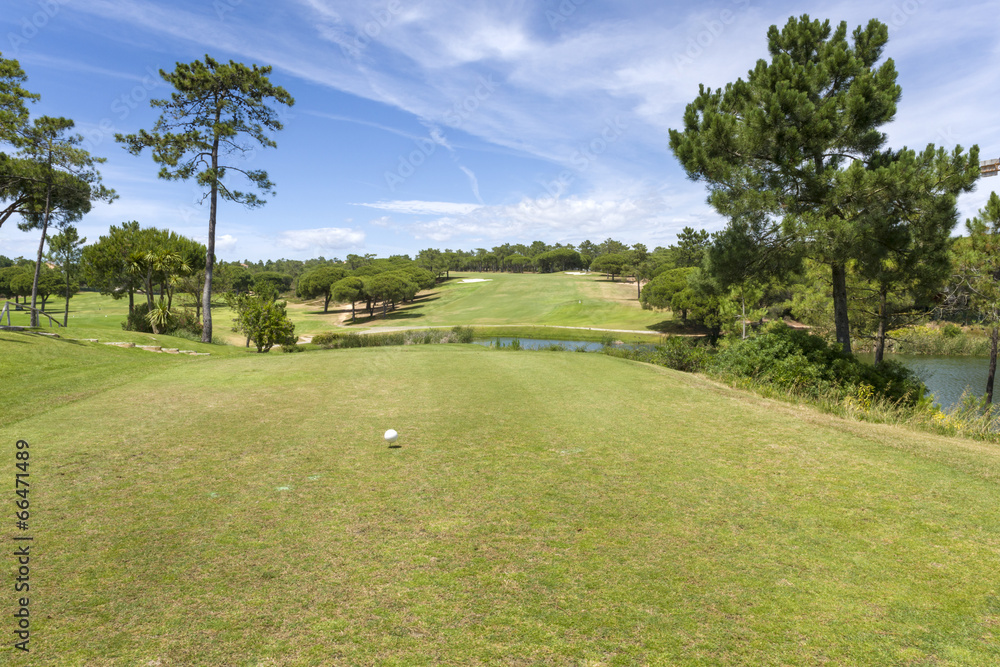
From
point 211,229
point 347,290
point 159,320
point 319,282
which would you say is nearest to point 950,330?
point 211,229

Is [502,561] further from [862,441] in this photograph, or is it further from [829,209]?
[829,209]

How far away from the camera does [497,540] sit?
17.4 feet

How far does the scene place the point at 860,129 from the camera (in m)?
16.5

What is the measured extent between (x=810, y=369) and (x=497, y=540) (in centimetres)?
1458

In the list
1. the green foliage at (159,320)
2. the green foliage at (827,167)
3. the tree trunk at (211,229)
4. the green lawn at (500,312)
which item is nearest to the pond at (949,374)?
the green foliage at (827,167)

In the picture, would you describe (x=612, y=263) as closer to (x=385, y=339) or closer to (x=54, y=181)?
(x=385, y=339)

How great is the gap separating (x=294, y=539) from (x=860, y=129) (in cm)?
2003

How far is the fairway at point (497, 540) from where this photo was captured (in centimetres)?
374

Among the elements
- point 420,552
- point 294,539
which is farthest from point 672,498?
point 294,539

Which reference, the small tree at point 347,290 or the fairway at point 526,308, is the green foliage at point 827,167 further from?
the small tree at point 347,290

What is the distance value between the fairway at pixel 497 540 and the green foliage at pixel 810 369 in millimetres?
5426

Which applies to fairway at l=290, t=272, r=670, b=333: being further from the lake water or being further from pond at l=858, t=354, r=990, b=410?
the lake water

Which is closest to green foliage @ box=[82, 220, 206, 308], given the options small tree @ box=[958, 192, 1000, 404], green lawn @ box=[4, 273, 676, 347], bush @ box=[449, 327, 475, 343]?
green lawn @ box=[4, 273, 676, 347]

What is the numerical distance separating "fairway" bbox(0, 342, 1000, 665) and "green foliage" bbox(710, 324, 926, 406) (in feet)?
17.8
